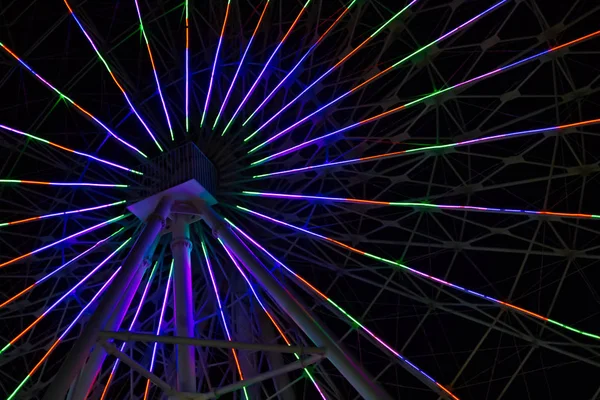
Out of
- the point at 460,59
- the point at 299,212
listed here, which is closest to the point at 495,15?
the point at 460,59

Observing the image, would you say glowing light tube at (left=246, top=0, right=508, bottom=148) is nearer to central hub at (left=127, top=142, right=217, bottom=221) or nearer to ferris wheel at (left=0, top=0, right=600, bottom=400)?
ferris wheel at (left=0, top=0, right=600, bottom=400)

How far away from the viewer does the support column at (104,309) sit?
11844 mm

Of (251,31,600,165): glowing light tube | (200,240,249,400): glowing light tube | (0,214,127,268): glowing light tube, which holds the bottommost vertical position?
(200,240,249,400): glowing light tube

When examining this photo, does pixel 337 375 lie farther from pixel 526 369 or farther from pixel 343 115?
pixel 343 115

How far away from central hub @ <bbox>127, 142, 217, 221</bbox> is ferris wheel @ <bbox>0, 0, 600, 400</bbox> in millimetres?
59

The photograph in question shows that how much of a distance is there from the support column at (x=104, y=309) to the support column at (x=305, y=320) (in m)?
1.27

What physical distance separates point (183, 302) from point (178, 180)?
A: 3.23m

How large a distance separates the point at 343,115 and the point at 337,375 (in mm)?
8774

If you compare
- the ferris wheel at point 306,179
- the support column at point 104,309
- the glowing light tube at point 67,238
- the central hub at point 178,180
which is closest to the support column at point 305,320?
the ferris wheel at point 306,179

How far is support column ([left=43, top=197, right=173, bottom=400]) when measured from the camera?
11844 mm

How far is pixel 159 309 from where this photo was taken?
20812 millimetres

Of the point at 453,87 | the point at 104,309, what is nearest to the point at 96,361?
the point at 104,309

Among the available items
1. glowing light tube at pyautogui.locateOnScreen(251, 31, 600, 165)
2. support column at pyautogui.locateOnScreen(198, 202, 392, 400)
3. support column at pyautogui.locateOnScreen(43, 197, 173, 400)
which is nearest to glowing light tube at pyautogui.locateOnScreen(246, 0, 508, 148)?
glowing light tube at pyautogui.locateOnScreen(251, 31, 600, 165)

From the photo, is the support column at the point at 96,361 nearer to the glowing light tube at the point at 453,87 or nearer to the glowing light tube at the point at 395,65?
the glowing light tube at the point at 453,87
